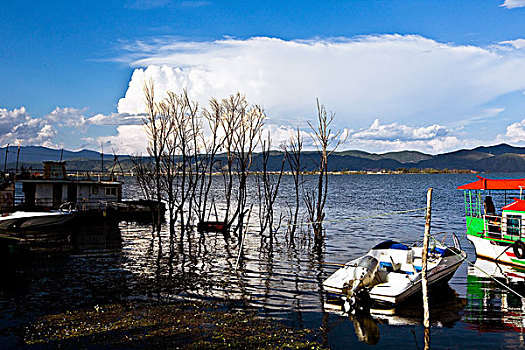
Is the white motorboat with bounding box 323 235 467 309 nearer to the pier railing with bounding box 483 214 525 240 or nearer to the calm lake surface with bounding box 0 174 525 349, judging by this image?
the calm lake surface with bounding box 0 174 525 349

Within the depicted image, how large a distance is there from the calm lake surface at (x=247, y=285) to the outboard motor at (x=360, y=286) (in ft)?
2.02

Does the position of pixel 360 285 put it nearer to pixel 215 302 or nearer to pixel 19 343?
pixel 215 302

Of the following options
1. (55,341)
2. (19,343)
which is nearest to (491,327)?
(55,341)

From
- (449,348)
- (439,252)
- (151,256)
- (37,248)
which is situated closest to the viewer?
(449,348)

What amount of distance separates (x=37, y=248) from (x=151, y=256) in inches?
352

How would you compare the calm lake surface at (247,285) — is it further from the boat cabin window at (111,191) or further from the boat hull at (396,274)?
the boat cabin window at (111,191)

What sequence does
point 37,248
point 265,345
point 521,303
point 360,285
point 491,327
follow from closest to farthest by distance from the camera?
point 265,345 → point 491,327 → point 360,285 → point 521,303 → point 37,248

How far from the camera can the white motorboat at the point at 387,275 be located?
51.6 ft

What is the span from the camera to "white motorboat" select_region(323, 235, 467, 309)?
51.6 feet

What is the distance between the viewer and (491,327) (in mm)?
14719

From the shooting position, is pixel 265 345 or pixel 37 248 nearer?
pixel 265 345

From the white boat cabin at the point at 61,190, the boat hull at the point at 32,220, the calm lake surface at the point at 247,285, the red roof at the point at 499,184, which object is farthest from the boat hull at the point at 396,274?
the white boat cabin at the point at 61,190

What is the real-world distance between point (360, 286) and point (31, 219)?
29694 mm

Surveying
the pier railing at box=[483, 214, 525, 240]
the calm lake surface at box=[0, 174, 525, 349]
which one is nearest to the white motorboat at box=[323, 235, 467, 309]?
the calm lake surface at box=[0, 174, 525, 349]
